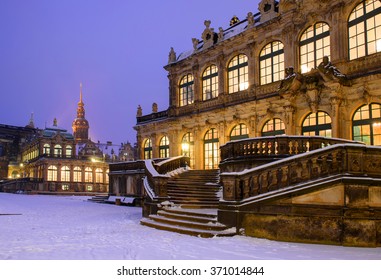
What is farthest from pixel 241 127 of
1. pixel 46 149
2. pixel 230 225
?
pixel 46 149

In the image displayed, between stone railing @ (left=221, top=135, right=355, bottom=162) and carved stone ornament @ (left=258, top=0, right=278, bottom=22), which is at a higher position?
carved stone ornament @ (left=258, top=0, right=278, bottom=22)

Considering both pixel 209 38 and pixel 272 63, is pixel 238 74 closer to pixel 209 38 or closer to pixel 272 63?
pixel 272 63

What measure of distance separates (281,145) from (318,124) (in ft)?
23.6

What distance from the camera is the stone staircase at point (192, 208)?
12.8 m

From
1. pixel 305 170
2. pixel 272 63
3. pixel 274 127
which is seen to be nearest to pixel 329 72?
pixel 274 127

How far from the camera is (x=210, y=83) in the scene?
1284 inches

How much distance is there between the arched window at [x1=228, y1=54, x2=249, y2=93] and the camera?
29328 millimetres

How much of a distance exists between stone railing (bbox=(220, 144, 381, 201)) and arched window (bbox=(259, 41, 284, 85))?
1517cm

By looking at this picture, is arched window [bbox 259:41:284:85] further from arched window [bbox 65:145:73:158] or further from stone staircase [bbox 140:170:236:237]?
arched window [bbox 65:145:73:158]

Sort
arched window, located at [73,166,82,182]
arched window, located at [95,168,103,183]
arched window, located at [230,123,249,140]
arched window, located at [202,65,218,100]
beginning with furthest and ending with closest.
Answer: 1. arched window, located at [95,168,103,183]
2. arched window, located at [73,166,82,182]
3. arched window, located at [202,65,218,100]
4. arched window, located at [230,123,249,140]

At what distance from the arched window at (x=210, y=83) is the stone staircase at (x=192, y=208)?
1110 cm

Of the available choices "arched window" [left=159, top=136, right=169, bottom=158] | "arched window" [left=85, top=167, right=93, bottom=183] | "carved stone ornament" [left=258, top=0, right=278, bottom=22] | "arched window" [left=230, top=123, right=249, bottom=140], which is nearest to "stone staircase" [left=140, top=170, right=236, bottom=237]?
"arched window" [left=230, top=123, right=249, bottom=140]

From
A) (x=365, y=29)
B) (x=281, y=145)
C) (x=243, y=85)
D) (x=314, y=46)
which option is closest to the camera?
(x=281, y=145)

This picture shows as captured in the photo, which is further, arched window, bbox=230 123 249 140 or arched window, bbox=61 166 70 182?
arched window, bbox=61 166 70 182
